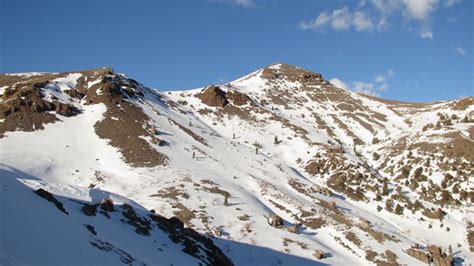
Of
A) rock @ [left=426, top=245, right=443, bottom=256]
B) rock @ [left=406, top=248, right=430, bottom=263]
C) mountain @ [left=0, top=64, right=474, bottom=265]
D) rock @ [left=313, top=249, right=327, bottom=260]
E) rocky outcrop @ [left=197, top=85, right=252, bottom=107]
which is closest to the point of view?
mountain @ [left=0, top=64, right=474, bottom=265]

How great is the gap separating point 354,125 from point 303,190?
5421 cm

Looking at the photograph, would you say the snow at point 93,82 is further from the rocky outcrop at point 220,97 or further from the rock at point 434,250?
the rock at point 434,250

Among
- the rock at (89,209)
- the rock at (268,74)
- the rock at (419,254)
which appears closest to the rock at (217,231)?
the rock at (89,209)

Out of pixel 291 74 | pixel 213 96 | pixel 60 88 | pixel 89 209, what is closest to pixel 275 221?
pixel 89 209

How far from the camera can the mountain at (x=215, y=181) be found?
93.6 feet

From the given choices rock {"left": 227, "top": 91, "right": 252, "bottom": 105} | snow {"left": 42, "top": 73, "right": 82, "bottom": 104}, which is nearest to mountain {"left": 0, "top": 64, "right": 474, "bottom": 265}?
snow {"left": 42, "top": 73, "right": 82, "bottom": 104}

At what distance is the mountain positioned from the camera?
2852cm

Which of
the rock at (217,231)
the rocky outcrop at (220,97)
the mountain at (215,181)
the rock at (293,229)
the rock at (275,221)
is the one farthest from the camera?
the rocky outcrop at (220,97)

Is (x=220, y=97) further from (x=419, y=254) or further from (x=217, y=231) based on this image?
(x=419, y=254)

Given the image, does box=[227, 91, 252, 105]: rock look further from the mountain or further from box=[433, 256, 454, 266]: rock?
box=[433, 256, 454, 266]: rock

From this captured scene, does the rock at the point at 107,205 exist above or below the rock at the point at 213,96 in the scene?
below

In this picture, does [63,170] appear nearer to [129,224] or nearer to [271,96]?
[129,224]

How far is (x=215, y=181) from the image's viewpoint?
59031 millimetres

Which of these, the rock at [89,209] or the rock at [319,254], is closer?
the rock at [89,209]
